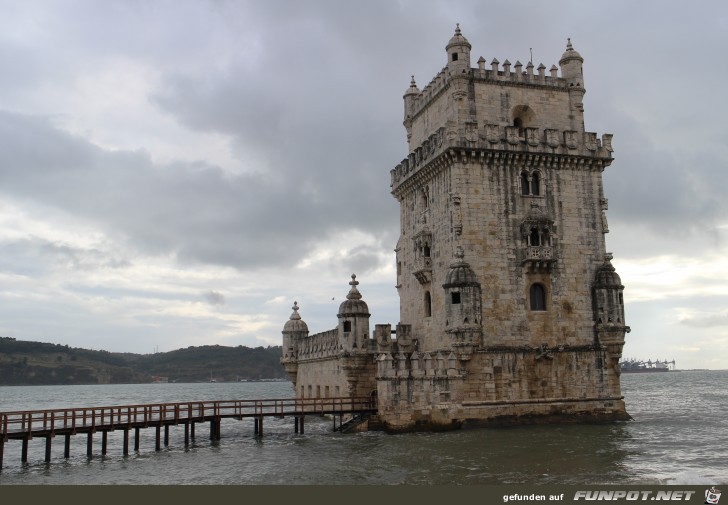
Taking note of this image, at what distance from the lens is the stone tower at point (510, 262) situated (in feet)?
112

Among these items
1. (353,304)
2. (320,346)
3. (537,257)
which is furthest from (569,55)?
(320,346)

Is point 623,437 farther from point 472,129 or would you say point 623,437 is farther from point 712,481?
point 472,129

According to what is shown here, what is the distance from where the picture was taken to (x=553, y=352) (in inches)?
1395

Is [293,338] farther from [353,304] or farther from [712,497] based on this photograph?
[712,497]

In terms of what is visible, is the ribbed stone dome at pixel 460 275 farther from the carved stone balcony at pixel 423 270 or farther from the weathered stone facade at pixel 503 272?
the carved stone balcony at pixel 423 270

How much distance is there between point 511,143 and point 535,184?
2491mm

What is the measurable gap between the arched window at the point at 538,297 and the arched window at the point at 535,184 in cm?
466

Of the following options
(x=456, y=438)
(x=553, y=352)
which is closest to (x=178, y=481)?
(x=456, y=438)

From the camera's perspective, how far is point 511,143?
120ft

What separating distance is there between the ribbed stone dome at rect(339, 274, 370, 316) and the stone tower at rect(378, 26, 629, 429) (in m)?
3.04

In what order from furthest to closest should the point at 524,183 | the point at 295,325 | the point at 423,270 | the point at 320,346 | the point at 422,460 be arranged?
1. the point at 295,325
2. the point at 320,346
3. the point at 423,270
4. the point at 524,183
5. the point at 422,460

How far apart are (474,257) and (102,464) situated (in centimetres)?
1871

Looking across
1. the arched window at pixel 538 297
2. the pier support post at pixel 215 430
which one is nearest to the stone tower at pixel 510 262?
the arched window at pixel 538 297

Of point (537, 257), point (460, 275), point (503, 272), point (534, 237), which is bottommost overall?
point (460, 275)
